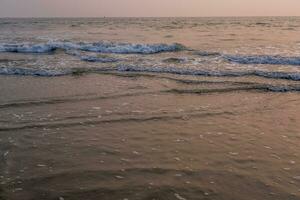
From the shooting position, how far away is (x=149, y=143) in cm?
774

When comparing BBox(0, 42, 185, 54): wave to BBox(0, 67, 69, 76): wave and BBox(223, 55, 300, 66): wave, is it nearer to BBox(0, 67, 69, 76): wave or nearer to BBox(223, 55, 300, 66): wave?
BBox(223, 55, 300, 66): wave

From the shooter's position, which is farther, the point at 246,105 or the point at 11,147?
the point at 246,105

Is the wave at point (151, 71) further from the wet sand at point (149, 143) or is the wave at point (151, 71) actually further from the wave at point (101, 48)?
the wave at point (101, 48)

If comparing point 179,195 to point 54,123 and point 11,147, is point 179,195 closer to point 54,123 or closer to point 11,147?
point 11,147

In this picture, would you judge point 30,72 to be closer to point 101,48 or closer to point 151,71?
point 151,71

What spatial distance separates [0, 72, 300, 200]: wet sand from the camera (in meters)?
5.88

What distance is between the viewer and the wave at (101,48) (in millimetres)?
25312

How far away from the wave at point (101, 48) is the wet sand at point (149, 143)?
12.5 metres

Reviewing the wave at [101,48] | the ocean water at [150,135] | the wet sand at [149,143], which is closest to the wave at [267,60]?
the ocean water at [150,135]

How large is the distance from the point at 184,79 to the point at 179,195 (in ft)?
30.7

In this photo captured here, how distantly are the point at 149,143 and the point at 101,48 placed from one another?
19.2m

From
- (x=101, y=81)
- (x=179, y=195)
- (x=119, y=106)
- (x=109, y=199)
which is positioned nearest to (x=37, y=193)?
(x=109, y=199)

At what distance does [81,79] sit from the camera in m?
14.9

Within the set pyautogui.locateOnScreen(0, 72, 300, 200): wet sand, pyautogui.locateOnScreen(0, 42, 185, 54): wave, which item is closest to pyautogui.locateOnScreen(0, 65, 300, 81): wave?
pyautogui.locateOnScreen(0, 72, 300, 200): wet sand
